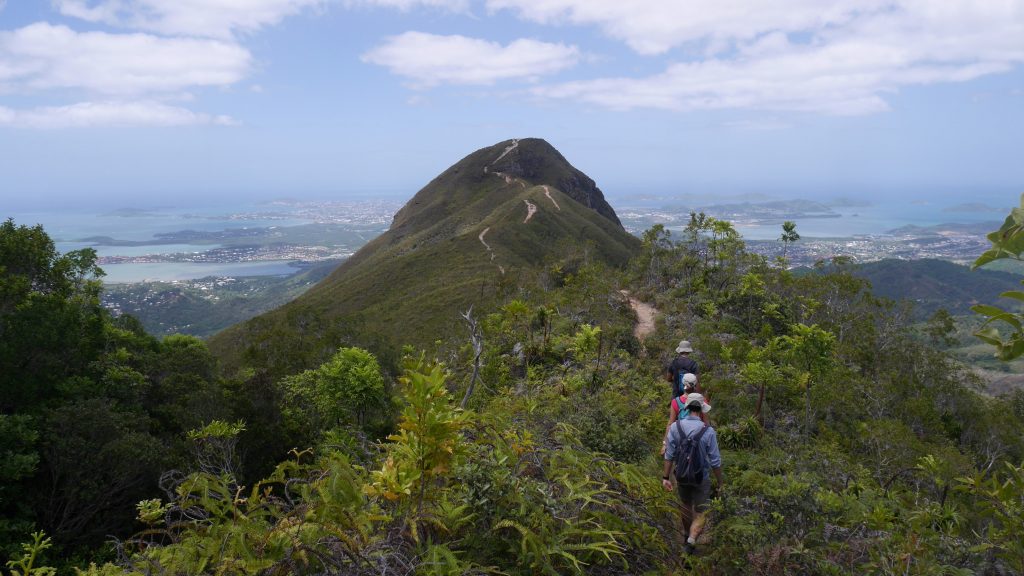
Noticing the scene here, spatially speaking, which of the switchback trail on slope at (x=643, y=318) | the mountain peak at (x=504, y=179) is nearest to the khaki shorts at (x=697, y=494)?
the switchback trail on slope at (x=643, y=318)

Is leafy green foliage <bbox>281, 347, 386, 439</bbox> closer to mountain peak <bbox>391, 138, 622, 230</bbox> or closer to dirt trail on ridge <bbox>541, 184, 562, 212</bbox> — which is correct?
dirt trail on ridge <bbox>541, 184, 562, 212</bbox>

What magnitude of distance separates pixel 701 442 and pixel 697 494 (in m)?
0.56

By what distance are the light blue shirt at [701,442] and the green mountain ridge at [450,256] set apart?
20.0 metres

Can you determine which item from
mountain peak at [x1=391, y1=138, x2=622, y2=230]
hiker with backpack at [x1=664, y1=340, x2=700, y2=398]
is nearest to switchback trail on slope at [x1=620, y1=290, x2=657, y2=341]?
hiker with backpack at [x1=664, y1=340, x2=700, y2=398]

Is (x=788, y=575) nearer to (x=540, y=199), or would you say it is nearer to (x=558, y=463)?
(x=558, y=463)

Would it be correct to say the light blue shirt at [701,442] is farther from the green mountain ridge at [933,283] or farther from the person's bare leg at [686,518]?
the green mountain ridge at [933,283]

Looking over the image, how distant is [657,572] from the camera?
13.5 ft

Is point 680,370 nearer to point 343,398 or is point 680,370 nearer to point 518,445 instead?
point 518,445

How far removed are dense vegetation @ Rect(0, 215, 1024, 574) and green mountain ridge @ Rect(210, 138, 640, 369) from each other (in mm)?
7766

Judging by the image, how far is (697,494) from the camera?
18.1ft

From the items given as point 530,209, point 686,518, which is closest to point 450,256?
point 530,209

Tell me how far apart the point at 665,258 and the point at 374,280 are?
127ft

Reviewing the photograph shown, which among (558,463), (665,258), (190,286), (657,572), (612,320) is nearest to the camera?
(657,572)

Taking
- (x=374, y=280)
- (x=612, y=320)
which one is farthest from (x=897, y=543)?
(x=374, y=280)
